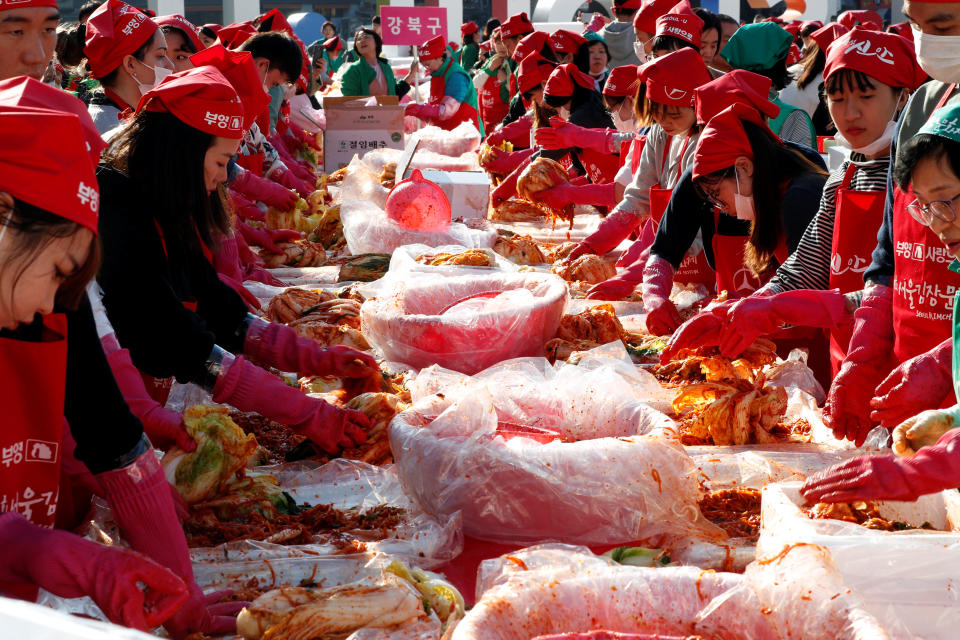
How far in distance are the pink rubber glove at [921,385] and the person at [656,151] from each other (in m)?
1.89

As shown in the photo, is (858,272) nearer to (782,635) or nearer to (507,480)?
(507,480)

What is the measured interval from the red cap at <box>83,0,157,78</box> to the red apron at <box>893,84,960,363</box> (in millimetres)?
2882

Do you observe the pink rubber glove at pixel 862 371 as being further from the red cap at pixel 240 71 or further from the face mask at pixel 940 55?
the red cap at pixel 240 71

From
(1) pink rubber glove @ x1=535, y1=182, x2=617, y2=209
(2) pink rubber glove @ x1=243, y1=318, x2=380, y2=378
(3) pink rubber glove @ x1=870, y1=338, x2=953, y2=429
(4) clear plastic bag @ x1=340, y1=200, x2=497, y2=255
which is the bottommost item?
(4) clear plastic bag @ x1=340, y1=200, x2=497, y2=255

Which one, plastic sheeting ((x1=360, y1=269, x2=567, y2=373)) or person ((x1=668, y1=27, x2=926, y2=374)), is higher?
person ((x1=668, y1=27, x2=926, y2=374))

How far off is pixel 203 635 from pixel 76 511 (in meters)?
0.62

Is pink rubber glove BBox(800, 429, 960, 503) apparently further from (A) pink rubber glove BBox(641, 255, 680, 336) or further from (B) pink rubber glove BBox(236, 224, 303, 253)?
(B) pink rubber glove BBox(236, 224, 303, 253)

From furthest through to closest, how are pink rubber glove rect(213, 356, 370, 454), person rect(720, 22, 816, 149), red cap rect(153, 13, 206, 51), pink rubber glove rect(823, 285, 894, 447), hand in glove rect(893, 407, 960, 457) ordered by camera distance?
person rect(720, 22, 816, 149)
red cap rect(153, 13, 206, 51)
pink rubber glove rect(213, 356, 370, 454)
pink rubber glove rect(823, 285, 894, 447)
hand in glove rect(893, 407, 960, 457)

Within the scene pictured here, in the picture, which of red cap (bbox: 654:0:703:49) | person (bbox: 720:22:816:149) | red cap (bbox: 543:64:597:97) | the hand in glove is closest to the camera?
the hand in glove

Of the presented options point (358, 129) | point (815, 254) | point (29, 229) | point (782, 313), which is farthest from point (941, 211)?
point (358, 129)

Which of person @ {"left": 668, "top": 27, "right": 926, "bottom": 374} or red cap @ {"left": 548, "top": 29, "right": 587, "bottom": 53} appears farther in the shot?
red cap @ {"left": 548, "top": 29, "right": 587, "bottom": 53}

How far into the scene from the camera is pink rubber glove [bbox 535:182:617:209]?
547cm

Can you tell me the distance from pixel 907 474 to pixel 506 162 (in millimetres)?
A: 6428

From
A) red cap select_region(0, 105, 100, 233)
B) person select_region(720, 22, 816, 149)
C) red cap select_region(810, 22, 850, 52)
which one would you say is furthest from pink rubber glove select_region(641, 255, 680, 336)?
red cap select_region(810, 22, 850, 52)
